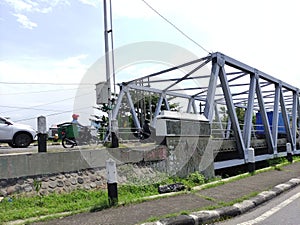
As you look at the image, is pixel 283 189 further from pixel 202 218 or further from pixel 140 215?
pixel 140 215

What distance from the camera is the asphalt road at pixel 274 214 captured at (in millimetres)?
5340

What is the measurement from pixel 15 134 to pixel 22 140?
0.39m

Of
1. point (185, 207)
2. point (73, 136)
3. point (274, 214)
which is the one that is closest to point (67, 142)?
point (73, 136)

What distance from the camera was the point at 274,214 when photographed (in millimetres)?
5855

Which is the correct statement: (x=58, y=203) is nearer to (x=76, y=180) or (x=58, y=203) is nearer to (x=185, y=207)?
(x=76, y=180)

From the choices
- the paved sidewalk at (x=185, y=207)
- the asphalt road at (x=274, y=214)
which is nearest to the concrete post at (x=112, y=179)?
the paved sidewalk at (x=185, y=207)

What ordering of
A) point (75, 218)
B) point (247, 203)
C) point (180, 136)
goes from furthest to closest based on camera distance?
1. point (180, 136)
2. point (247, 203)
3. point (75, 218)

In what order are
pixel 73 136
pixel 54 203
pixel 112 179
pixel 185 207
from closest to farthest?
pixel 185 207 < pixel 112 179 < pixel 54 203 < pixel 73 136

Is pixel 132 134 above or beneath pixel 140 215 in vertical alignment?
above

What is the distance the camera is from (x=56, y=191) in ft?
22.7

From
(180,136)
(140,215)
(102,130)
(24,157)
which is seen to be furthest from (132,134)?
(140,215)

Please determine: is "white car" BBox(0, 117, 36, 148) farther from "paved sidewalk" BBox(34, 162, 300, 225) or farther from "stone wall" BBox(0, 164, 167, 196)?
"paved sidewalk" BBox(34, 162, 300, 225)

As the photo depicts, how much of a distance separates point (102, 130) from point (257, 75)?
439 inches

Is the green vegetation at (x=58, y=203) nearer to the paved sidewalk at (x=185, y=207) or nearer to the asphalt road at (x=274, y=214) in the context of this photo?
the paved sidewalk at (x=185, y=207)
